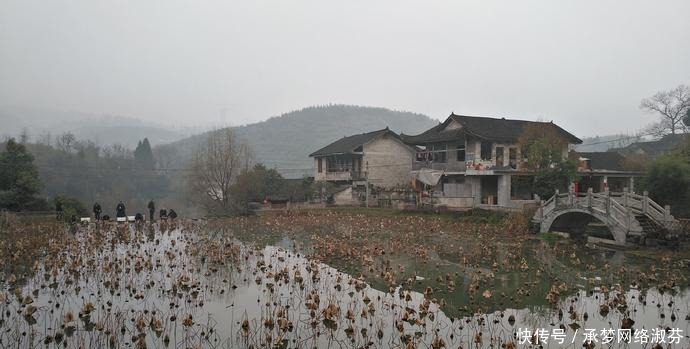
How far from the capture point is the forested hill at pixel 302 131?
392 feet

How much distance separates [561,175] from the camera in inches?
1167

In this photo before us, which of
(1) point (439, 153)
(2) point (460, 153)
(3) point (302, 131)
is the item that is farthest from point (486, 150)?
(3) point (302, 131)

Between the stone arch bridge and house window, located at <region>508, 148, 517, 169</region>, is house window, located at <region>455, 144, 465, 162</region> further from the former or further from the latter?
the stone arch bridge

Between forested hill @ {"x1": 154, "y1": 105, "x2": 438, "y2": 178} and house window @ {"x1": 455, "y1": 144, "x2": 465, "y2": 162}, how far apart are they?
73.3m

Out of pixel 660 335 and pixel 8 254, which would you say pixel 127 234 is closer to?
pixel 8 254

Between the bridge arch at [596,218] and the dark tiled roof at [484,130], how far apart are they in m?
10.6

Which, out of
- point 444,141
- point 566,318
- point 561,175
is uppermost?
point 444,141

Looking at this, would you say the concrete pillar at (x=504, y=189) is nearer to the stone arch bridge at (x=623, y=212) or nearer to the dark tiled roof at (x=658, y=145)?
the stone arch bridge at (x=623, y=212)

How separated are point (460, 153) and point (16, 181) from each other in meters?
33.4

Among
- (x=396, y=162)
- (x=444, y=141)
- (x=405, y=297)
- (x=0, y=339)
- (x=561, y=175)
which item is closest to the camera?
(x=0, y=339)

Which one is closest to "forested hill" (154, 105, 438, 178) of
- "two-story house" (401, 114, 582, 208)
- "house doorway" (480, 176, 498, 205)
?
"two-story house" (401, 114, 582, 208)

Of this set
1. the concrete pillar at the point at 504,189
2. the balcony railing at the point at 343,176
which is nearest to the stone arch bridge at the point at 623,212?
the concrete pillar at the point at 504,189

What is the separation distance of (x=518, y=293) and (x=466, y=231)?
47.9 ft

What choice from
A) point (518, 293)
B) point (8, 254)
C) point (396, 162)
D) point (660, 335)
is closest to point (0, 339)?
point (8, 254)
